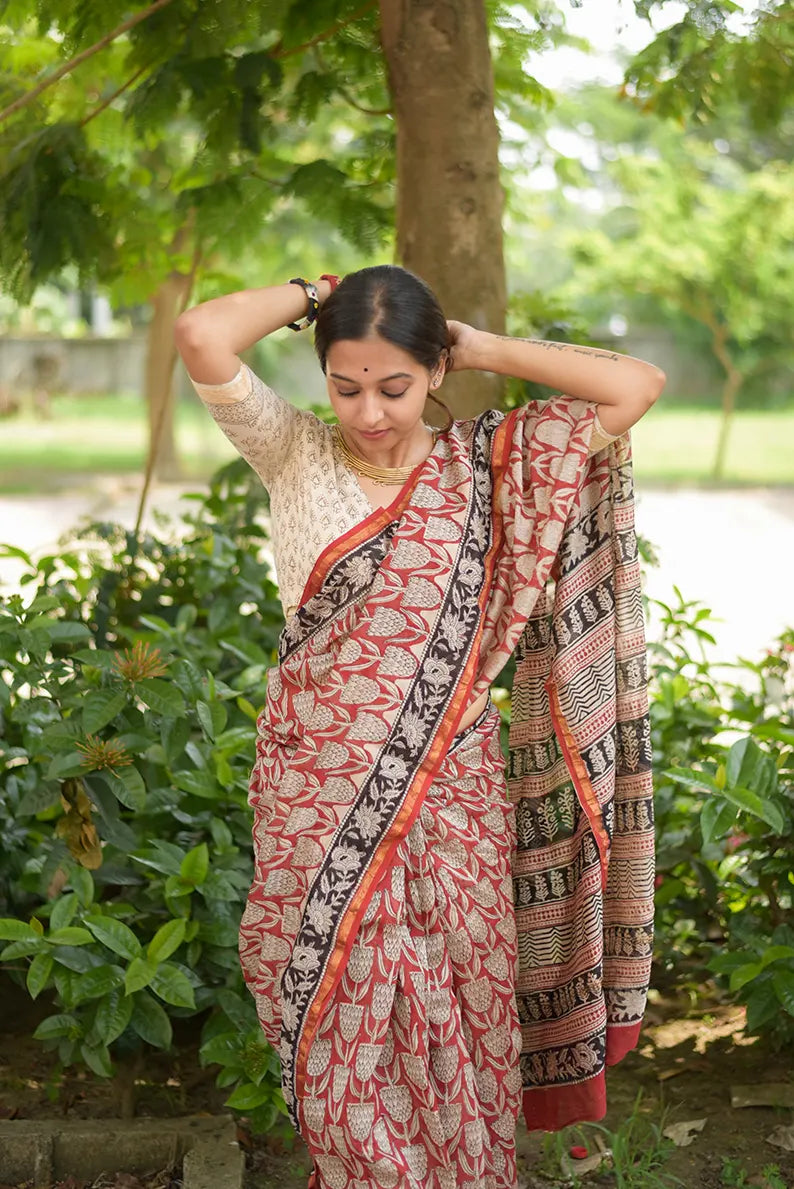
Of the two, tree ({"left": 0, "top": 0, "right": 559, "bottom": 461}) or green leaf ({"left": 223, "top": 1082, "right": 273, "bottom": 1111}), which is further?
tree ({"left": 0, "top": 0, "right": 559, "bottom": 461})

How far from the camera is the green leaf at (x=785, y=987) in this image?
2787mm

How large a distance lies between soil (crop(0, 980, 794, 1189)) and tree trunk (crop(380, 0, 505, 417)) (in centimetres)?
158

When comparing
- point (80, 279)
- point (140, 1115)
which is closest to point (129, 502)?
point (80, 279)

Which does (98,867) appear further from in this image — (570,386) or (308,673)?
(570,386)

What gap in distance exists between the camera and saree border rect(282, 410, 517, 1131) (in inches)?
86.3

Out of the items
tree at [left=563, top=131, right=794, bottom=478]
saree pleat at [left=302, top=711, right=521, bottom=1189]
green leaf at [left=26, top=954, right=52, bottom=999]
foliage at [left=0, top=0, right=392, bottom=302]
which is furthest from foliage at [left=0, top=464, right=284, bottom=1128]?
tree at [left=563, top=131, right=794, bottom=478]

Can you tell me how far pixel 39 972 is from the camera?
8.54ft

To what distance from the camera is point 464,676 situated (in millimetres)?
2264

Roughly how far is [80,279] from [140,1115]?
223 cm

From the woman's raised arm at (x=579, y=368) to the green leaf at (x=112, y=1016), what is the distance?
4.44 feet

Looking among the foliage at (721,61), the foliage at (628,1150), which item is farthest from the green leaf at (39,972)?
the foliage at (721,61)

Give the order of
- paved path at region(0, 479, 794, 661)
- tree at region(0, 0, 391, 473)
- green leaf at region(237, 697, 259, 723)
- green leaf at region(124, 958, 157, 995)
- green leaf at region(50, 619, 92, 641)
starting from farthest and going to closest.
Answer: paved path at region(0, 479, 794, 661) < tree at region(0, 0, 391, 473) < green leaf at region(237, 697, 259, 723) < green leaf at region(50, 619, 92, 641) < green leaf at region(124, 958, 157, 995)

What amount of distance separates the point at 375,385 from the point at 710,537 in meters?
11.1

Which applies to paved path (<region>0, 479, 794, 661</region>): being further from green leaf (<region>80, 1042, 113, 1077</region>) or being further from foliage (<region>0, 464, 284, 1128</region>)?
green leaf (<region>80, 1042, 113, 1077</region>)
